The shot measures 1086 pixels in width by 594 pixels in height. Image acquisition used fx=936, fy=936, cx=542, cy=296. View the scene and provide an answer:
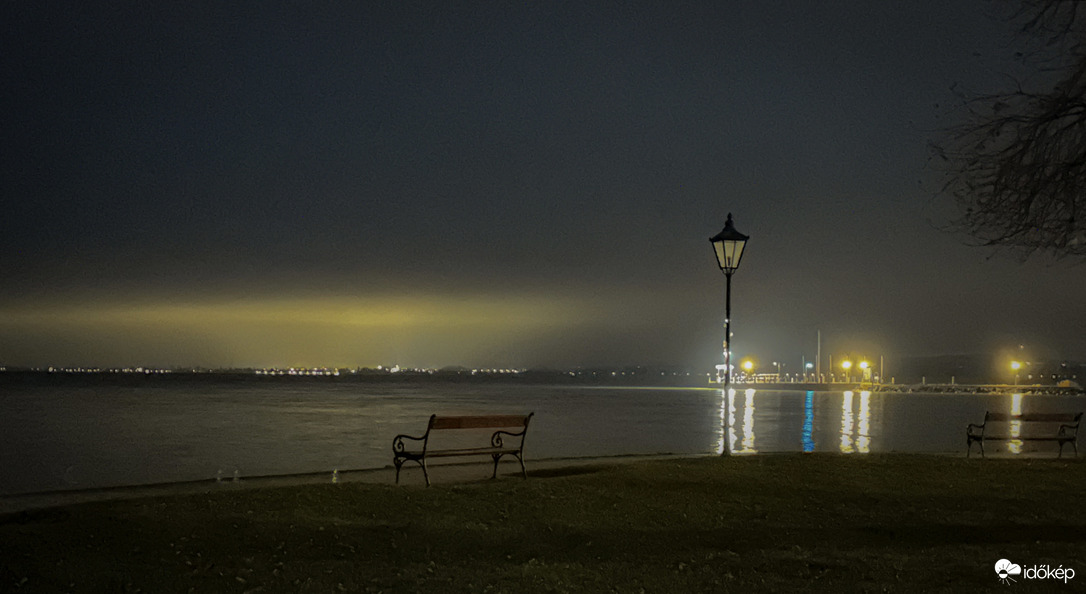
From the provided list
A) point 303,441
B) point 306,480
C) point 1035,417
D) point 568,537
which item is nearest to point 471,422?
point 306,480

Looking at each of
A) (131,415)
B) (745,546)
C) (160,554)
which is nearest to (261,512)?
(160,554)

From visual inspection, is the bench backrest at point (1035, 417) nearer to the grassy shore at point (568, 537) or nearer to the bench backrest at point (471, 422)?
the grassy shore at point (568, 537)

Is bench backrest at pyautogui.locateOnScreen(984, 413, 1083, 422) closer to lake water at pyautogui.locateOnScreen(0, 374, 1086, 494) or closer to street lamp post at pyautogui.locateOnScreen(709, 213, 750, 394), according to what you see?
lake water at pyautogui.locateOnScreen(0, 374, 1086, 494)

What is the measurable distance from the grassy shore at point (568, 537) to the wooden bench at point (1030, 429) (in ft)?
17.3

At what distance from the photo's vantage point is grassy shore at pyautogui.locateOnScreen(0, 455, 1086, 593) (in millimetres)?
7371

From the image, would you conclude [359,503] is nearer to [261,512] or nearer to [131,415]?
[261,512]

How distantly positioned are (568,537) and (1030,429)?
105 ft

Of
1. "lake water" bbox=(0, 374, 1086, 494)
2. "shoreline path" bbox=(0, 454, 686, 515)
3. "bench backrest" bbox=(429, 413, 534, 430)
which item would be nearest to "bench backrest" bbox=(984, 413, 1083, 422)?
"lake water" bbox=(0, 374, 1086, 494)

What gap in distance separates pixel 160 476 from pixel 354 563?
13321mm

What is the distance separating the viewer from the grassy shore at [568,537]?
737cm

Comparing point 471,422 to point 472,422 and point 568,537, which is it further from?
point 568,537

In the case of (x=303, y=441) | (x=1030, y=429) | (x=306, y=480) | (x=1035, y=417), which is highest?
(x=1035, y=417)

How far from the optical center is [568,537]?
29.9ft

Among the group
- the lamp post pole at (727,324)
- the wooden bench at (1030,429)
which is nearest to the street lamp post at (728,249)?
the lamp post pole at (727,324)
